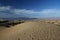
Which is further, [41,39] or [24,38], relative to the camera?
[24,38]

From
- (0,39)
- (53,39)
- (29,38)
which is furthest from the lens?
(0,39)

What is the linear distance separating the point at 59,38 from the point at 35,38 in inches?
74.4

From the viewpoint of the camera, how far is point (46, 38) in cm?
944

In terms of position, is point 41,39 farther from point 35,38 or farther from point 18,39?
point 18,39

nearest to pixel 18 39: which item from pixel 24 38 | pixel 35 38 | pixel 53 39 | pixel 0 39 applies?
pixel 24 38

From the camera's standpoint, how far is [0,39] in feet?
37.0

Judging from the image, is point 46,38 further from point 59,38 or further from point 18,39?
point 18,39

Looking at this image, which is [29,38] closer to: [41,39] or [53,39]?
[41,39]

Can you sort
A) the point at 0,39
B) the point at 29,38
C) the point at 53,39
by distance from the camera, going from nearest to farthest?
1. the point at 53,39
2. the point at 29,38
3. the point at 0,39

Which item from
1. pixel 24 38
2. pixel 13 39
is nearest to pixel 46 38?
pixel 24 38

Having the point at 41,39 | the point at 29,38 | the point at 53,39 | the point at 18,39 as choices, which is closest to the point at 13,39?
the point at 18,39

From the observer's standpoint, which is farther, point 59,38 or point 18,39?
point 18,39

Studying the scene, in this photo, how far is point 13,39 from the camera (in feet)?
34.1

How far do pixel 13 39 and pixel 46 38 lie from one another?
115 inches
